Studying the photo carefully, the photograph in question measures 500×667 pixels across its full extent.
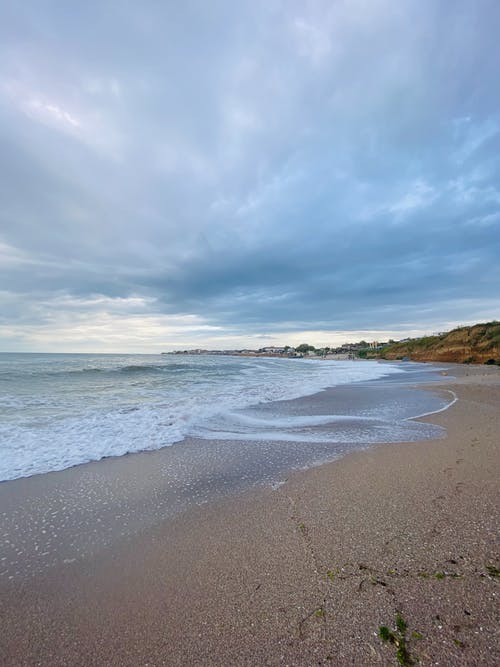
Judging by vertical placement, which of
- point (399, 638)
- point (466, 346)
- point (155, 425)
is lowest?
point (155, 425)

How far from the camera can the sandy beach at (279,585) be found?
1867mm

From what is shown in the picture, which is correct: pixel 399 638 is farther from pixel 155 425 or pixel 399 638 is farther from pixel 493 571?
pixel 155 425

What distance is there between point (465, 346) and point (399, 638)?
196ft

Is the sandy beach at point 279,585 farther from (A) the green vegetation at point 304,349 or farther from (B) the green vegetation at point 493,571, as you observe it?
(A) the green vegetation at point 304,349

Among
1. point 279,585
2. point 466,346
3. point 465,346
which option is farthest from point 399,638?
point 465,346

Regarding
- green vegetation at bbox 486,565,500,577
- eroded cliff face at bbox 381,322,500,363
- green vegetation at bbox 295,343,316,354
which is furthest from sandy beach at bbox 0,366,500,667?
green vegetation at bbox 295,343,316,354

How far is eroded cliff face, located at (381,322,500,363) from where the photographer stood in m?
44.6

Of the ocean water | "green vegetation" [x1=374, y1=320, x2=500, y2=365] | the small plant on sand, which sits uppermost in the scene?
"green vegetation" [x1=374, y1=320, x2=500, y2=365]

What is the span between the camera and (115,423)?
8.16 m

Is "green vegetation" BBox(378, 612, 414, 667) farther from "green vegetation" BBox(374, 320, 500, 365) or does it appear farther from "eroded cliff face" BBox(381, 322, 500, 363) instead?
"eroded cliff face" BBox(381, 322, 500, 363)

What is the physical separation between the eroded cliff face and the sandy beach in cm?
4833

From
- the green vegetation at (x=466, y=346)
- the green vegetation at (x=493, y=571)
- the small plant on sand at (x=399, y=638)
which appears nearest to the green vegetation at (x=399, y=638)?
the small plant on sand at (x=399, y=638)

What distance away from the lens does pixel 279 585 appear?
2.38m

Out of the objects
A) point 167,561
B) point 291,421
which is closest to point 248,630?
point 167,561
